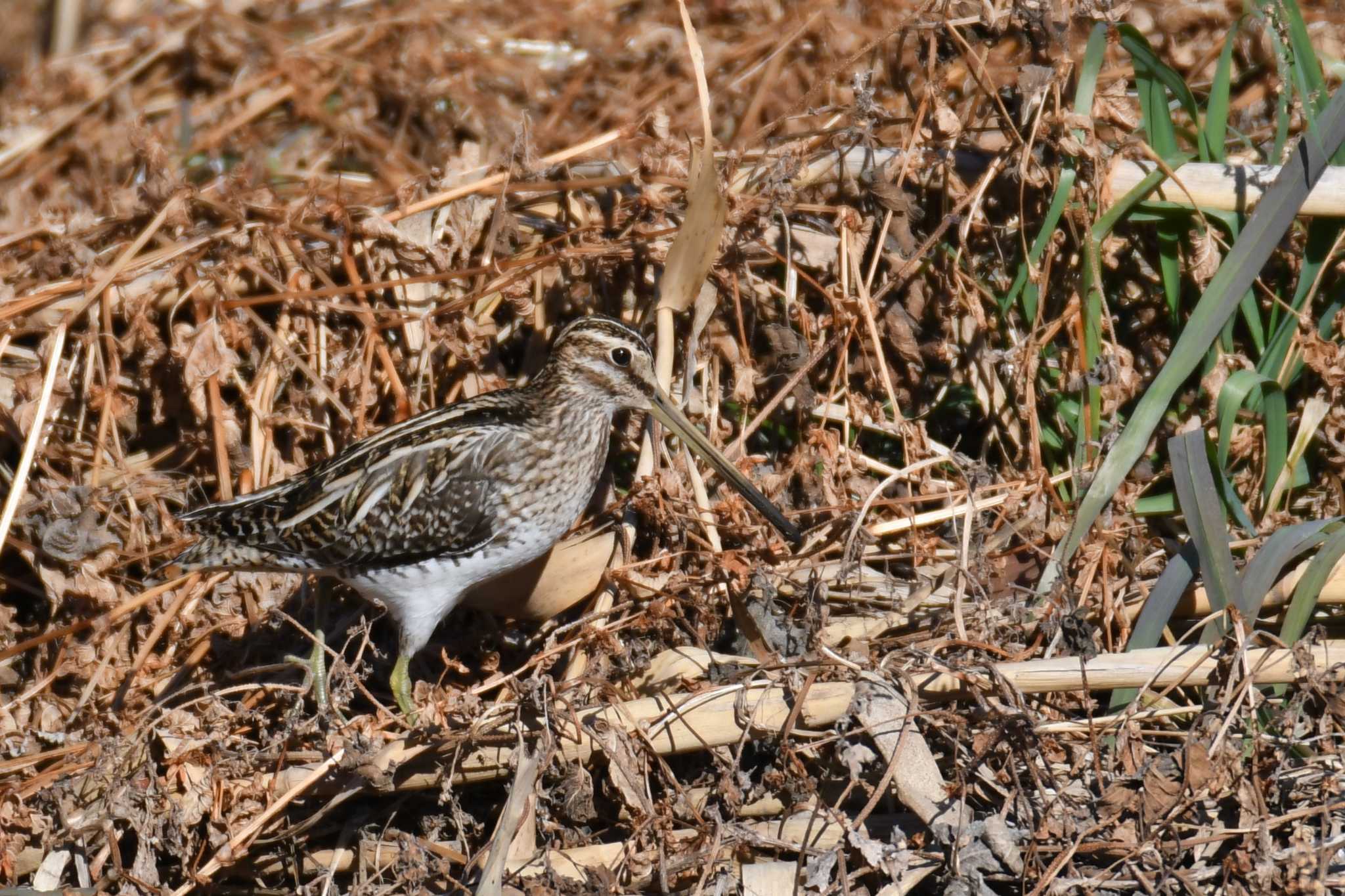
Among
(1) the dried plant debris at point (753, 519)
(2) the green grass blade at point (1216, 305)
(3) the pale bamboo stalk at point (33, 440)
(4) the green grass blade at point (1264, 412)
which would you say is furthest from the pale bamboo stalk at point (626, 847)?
(3) the pale bamboo stalk at point (33, 440)

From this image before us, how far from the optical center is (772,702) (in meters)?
3.68

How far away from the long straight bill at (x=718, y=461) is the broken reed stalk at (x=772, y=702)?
514 mm

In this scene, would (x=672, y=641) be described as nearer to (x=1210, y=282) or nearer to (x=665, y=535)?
(x=665, y=535)

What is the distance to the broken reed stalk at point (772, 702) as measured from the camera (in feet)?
11.6

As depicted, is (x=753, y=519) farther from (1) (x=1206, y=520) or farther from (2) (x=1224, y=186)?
(2) (x=1224, y=186)

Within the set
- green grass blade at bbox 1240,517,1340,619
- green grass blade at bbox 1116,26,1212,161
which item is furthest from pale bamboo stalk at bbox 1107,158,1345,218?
green grass blade at bbox 1240,517,1340,619

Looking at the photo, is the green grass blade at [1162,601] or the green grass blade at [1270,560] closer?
the green grass blade at [1270,560]

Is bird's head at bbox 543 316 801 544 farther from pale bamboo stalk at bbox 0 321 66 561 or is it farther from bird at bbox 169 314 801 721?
pale bamboo stalk at bbox 0 321 66 561

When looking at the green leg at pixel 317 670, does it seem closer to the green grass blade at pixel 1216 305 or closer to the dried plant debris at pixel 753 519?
the dried plant debris at pixel 753 519

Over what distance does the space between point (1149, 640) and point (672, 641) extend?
4.51 feet

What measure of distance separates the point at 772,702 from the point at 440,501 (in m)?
1.20

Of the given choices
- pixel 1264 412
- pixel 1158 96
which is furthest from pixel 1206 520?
pixel 1158 96

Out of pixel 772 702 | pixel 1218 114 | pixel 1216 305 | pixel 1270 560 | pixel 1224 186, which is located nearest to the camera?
pixel 1270 560

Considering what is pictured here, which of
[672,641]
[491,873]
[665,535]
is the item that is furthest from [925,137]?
[491,873]
